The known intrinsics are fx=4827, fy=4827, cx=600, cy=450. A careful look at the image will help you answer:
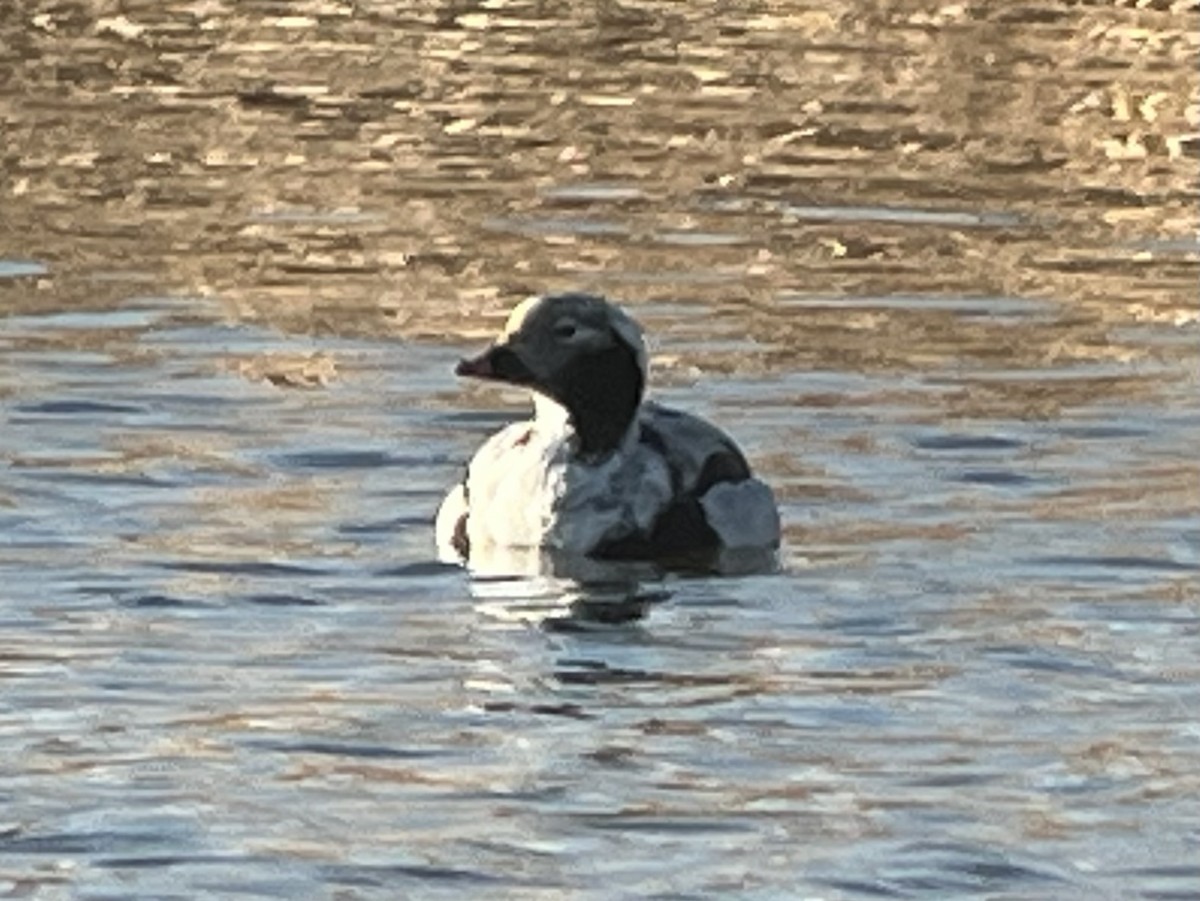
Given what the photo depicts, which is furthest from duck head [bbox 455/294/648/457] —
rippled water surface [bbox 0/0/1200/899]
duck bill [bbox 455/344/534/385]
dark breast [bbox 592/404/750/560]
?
rippled water surface [bbox 0/0/1200/899]

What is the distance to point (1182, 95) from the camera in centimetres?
3138

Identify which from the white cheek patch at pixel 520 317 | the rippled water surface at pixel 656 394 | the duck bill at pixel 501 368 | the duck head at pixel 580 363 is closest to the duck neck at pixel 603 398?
the duck head at pixel 580 363

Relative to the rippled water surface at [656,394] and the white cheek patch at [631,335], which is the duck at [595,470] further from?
the rippled water surface at [656,394]

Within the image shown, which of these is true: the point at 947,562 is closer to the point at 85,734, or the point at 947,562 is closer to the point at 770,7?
the point at 85,734

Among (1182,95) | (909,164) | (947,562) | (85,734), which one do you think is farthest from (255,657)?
(1182,95)

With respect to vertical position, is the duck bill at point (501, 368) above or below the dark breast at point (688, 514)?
above

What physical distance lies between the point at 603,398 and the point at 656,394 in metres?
2.84

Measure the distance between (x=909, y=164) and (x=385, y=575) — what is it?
37.9 feet

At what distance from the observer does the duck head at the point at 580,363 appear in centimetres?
1828

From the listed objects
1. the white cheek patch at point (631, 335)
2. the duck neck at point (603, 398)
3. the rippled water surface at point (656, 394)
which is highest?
the white cheek patch at point (631, 335)

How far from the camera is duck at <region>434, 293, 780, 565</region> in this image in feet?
59.1

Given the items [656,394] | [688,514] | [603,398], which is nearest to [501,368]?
[603,398]

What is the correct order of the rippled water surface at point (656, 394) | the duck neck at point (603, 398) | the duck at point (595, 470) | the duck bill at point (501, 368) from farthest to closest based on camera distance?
the duck bill at point (501, 368) → the duck neck at point (603, 398) → the duck at point (595, 470) → the rippled water surface at point (656, 394)

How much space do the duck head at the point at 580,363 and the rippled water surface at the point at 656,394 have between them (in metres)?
0.75
